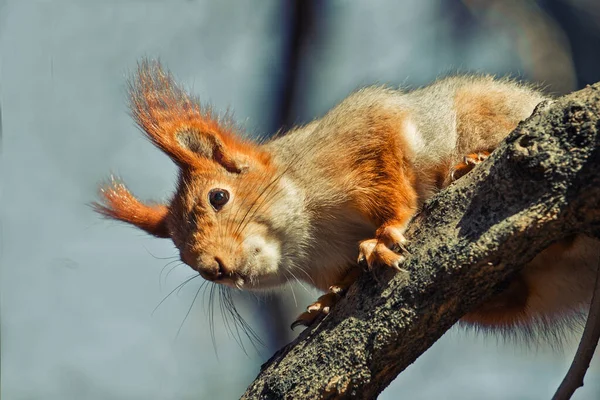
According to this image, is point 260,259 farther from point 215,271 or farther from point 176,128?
point 176,128

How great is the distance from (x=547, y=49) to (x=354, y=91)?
2.59m

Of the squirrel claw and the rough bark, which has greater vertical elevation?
the squirrel claw

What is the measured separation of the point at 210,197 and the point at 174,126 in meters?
0.42

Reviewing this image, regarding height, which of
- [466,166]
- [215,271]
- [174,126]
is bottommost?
[466,166]

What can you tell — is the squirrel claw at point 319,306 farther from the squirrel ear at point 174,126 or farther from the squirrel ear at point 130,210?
the squirrel ear at point 130,210

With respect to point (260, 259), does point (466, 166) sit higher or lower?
lower

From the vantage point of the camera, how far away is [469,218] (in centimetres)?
214

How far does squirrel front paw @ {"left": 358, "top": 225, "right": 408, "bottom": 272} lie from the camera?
92.2 inches

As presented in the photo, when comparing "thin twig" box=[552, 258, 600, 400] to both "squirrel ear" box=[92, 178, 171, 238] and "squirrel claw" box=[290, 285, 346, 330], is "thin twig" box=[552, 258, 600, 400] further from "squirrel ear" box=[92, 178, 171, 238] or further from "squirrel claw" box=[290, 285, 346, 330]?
"squirrel ear" box=[92, 178, 171, 238]

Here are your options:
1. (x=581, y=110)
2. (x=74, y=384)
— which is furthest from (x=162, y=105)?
(x=74, y=384)

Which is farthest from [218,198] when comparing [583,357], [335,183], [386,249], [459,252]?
[583,357]

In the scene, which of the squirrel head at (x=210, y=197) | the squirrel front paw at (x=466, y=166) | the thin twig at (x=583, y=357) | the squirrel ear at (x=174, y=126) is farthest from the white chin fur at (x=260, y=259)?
the thin twig at (x=583, y=357)

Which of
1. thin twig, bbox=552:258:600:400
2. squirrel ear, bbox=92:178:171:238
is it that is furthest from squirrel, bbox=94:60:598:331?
thin twig, bbox=552:258:600:400

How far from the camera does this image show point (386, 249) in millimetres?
2408
